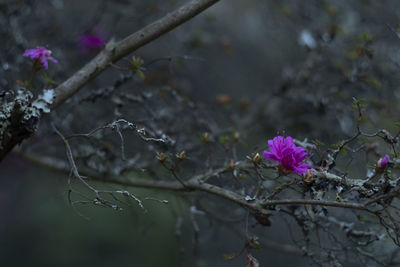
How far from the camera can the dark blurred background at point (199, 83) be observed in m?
2.36

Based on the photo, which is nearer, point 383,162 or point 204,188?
point 383,162

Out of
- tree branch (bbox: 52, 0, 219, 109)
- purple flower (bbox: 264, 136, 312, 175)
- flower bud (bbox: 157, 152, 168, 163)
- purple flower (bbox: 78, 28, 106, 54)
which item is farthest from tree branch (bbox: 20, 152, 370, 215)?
purple flower (bbox: 78, 28, 106, 54)

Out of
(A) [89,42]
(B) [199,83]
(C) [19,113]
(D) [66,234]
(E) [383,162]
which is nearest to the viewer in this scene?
(E) [383,162]

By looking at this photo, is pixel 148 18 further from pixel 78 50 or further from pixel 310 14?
pixel 310 14

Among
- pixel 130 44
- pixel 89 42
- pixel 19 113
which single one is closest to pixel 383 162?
pixel 130 44

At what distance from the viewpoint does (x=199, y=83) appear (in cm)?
356

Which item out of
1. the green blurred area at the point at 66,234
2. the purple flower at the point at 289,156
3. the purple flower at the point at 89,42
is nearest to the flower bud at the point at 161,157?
the purple flower at the point at 289,156

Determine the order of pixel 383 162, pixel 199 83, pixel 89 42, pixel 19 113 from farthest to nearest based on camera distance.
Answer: pixel 199 83
pixel 89 42
pixel 19 113
pixel 383 162

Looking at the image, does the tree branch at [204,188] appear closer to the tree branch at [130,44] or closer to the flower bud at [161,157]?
the flower bud at [161,157]

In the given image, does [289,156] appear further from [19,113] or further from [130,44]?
[19,113]

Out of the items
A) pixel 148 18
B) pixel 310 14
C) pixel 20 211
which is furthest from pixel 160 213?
pixel 310 14

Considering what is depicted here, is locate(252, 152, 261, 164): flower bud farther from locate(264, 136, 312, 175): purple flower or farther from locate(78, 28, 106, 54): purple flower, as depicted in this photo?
locate(78, 28, 106, 54): purple flower

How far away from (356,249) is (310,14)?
1.84 metres

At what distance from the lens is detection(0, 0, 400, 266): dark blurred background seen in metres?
2.36
